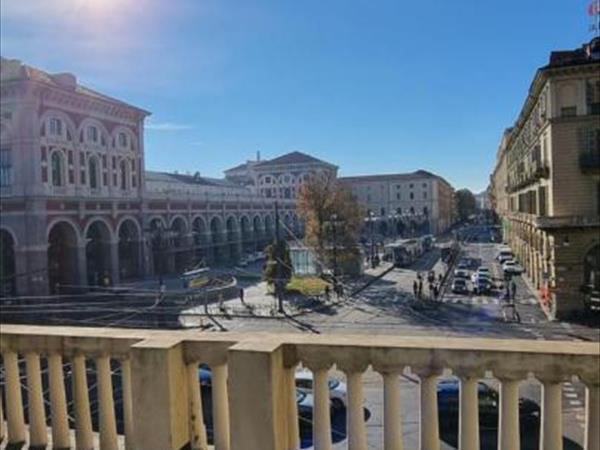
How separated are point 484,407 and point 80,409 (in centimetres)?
405

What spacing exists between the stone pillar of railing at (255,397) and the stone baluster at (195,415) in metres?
0.41

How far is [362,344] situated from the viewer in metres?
3.44

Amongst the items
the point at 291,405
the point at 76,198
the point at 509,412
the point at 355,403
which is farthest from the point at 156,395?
the point at 76,198

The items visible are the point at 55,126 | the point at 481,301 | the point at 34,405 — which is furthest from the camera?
the point at 55,126

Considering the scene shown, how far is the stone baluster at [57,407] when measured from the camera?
4062 millimetres

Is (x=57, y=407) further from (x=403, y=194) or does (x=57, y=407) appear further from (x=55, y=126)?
(x=403, y=194)

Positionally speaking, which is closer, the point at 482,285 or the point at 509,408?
the point at 509,408

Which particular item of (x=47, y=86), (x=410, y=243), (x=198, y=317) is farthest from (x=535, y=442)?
(x=410, y=243)

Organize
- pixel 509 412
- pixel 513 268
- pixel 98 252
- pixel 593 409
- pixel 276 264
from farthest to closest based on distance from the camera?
pixel 513 268, pixel 98 252, pixel 276 264, pixel 509 412, pixel 593 409

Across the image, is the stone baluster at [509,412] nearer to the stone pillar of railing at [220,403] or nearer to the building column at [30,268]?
the stone pillar of railing at [220,403]

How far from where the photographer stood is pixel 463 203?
17912 cm

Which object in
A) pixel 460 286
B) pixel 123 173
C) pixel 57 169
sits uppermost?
pixel 123 173

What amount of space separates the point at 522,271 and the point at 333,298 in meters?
22.4

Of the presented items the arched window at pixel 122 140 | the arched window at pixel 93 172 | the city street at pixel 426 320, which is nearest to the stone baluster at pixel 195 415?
the city street at pixel 426 320
